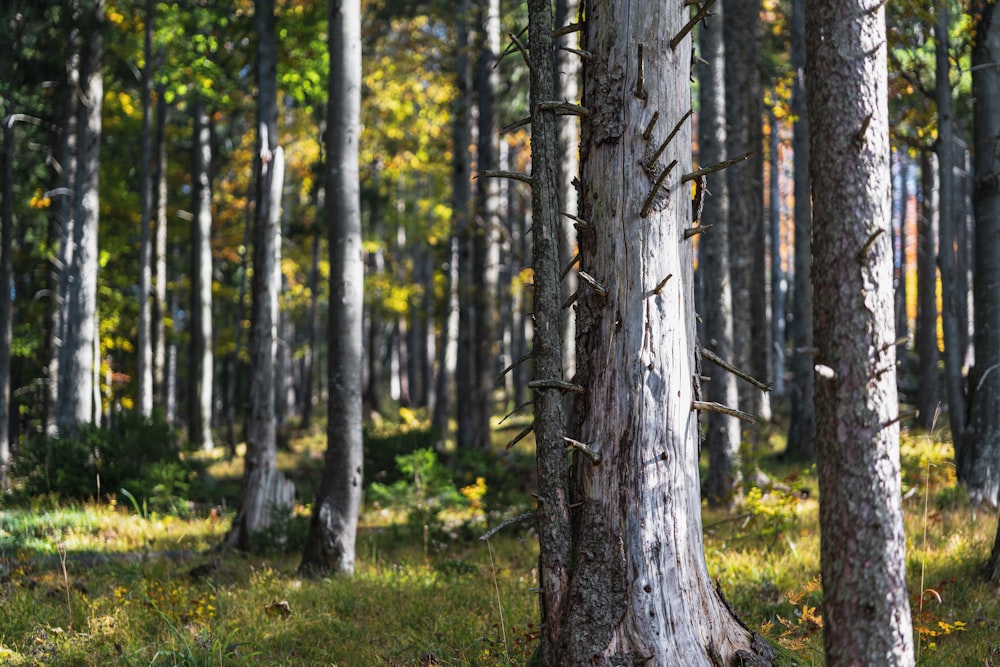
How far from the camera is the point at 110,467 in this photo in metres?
10.7

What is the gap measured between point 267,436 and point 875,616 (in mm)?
6872

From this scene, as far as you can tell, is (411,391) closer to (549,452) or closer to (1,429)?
(1,429)

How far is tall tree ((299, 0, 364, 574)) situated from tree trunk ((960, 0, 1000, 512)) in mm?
6058

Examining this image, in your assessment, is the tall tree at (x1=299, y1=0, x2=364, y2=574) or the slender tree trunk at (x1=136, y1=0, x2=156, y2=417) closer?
the tall tree at (x1=299, y1=0, x2=364, y2=574)

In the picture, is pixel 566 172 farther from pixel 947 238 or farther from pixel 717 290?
pixel 947 238

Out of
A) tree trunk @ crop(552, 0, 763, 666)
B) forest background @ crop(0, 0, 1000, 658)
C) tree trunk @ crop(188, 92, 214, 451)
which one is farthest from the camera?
tree trunk @ crop(188, 92, 214, 451)

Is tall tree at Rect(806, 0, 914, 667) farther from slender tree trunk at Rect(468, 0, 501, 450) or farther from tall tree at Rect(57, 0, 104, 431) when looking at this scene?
tall tree at Rect(57, 0, 104, 431)

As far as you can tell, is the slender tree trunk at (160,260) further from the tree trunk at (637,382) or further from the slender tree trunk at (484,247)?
the tree trunk at (637,382)

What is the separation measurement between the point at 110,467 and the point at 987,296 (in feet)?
35.7

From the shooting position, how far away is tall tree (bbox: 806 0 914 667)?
9.57 ft

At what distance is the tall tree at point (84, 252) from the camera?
13297mm

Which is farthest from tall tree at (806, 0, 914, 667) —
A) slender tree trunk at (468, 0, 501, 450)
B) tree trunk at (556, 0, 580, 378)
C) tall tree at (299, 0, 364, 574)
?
slender tree trunk at (468, 0, 501, 450)

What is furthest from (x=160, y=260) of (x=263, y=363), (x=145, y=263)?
(x=263, y=363)

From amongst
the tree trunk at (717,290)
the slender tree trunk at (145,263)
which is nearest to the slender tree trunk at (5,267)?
the slender tree trunk at (145,263)
